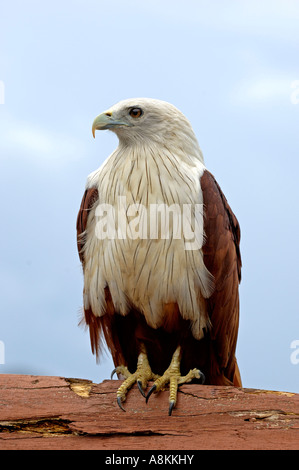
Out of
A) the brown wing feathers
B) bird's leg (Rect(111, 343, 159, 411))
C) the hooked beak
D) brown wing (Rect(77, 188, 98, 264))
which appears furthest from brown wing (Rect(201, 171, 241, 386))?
brown wing (Rect(77, 188, 98, 264))

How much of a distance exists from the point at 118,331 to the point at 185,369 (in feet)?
1.97

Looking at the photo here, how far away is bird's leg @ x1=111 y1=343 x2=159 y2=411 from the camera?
430 centimetres

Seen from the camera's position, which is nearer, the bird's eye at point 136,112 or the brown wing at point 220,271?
the brown wing at point 220,271

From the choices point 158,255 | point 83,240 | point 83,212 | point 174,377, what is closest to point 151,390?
point 174,377

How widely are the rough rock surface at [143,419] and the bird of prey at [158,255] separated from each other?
14cm

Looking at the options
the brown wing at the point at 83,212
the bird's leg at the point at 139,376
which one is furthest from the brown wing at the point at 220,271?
the brown wing at the point at 83,212

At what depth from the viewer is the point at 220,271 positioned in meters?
4.53

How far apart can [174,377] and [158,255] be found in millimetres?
875

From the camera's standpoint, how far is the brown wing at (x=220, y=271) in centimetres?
452

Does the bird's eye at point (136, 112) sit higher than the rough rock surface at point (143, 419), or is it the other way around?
the bird's eye at point (136, 112)

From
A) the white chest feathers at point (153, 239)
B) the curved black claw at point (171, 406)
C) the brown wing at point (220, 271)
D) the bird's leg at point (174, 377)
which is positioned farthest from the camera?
the brown wing at point (220, 271)

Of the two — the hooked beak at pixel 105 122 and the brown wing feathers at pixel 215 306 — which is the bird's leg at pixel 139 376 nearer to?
the brown wing feathers at pixel 215 306

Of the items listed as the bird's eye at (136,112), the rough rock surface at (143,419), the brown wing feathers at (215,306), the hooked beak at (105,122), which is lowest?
the rough rock surface at (143,419)

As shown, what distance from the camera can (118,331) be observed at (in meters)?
4.83
